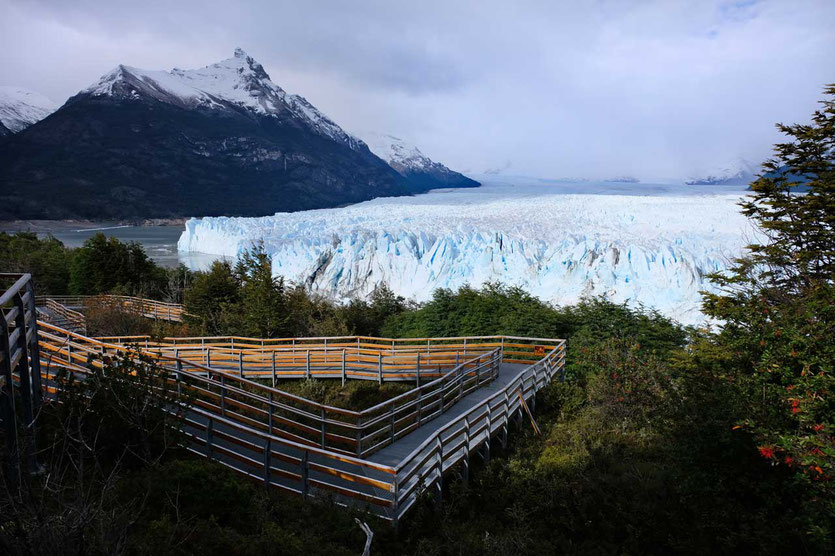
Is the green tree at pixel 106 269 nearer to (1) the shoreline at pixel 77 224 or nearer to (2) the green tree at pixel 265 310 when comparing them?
(2) the green tree at pixel 265 310

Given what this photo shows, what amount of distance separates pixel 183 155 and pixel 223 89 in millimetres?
Result: 51633

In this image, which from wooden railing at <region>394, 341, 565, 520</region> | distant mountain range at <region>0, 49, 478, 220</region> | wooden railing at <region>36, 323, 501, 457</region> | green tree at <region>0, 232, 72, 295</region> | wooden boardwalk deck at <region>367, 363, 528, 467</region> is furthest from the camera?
distant mountain range at <region>0, 49, 478, 220</region>

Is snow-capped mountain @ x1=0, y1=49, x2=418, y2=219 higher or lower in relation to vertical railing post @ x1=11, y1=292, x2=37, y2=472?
higher

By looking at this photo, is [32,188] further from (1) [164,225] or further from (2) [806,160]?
(2) [806,160]

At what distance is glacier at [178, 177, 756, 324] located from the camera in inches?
752

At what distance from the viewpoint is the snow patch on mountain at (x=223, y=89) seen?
119 metres

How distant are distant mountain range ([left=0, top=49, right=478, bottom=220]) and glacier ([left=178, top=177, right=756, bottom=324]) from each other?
6195 cm

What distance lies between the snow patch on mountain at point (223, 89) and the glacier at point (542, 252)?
108676 mm

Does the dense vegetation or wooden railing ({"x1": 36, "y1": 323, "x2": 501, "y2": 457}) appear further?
wooden railing ({"x1": 36, "y1": 323, "x2": 501, "y2": 457})

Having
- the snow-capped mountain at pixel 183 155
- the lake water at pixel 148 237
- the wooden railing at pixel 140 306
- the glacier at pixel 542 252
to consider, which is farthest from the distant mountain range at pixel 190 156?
the wooden railing at pixel 140 306

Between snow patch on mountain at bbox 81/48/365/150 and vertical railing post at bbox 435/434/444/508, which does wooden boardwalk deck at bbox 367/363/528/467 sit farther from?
snow patch on mountain at bbox 81/48/365/150

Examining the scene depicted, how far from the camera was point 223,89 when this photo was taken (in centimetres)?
14788

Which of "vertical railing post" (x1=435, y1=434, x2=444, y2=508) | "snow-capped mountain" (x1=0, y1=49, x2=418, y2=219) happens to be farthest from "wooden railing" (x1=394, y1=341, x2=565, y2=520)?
"snow-capped mountain" (x1=0, y1=49, x2=418, y2=219)

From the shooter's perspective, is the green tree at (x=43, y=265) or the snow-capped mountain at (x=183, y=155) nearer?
the green tree at (x=43, y=265)
